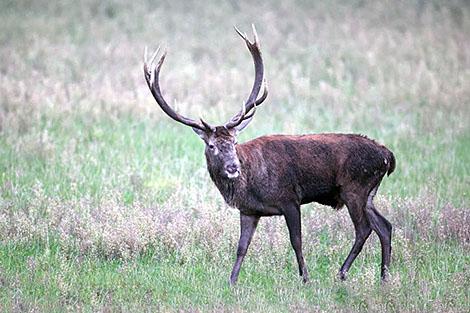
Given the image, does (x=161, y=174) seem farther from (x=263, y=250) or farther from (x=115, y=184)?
(x=263, y=250)

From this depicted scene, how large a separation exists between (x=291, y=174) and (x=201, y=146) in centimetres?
614

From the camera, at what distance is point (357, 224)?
886 cm

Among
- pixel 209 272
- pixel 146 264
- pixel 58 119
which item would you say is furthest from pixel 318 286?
pixel 58 119

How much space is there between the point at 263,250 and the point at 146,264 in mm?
1201

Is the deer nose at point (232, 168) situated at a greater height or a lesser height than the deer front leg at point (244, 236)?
greater

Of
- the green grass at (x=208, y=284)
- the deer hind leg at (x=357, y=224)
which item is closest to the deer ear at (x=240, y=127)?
the deer hind leg at (x=357, y=224)

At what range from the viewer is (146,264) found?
359 inches

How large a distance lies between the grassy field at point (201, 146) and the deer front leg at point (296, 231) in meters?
0.19

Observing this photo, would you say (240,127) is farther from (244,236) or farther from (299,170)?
(244,236)

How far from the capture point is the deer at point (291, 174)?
849 centimetres

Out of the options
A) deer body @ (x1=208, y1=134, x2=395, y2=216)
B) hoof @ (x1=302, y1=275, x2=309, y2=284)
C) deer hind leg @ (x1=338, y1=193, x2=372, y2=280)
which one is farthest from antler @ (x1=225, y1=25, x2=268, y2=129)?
hoof @ (x1=302, y1=275, x2=309, y2=284)

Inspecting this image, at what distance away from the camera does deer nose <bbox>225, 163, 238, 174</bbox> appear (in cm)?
821

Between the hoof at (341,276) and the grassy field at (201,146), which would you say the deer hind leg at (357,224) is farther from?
the grassy field at (201,146)

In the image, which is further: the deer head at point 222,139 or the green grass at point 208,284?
the deer head at point 222,139
